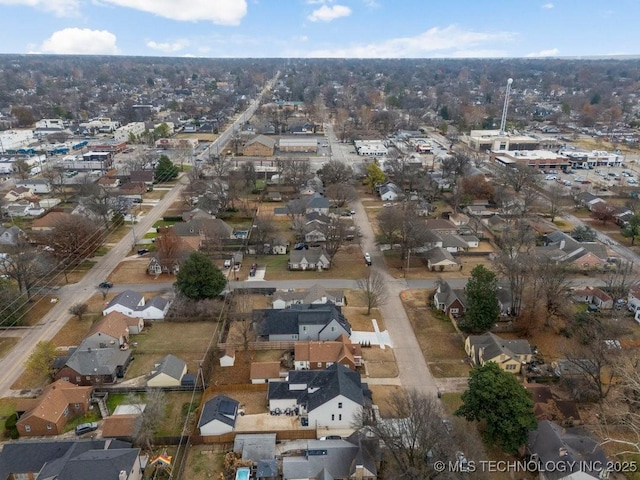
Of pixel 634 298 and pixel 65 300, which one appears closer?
pixel 634 298

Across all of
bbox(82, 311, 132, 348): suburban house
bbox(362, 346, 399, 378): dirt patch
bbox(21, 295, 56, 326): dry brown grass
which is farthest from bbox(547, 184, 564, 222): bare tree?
bbox(21, 295, 56, 326): dry brown grass

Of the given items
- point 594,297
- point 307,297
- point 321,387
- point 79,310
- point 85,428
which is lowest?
point 85,428

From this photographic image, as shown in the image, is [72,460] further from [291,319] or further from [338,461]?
[291,319]

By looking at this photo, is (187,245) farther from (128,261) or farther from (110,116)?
(110,116)

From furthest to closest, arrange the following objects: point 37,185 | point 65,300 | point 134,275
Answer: point 37,185, point 134,275, point 65,300

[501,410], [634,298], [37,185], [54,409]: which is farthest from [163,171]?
[634,298]

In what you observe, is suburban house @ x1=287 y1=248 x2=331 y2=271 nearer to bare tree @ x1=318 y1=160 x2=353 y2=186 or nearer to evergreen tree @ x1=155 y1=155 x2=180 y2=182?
bare tree @ x1=318 y1=160 x2=353 y2=186
